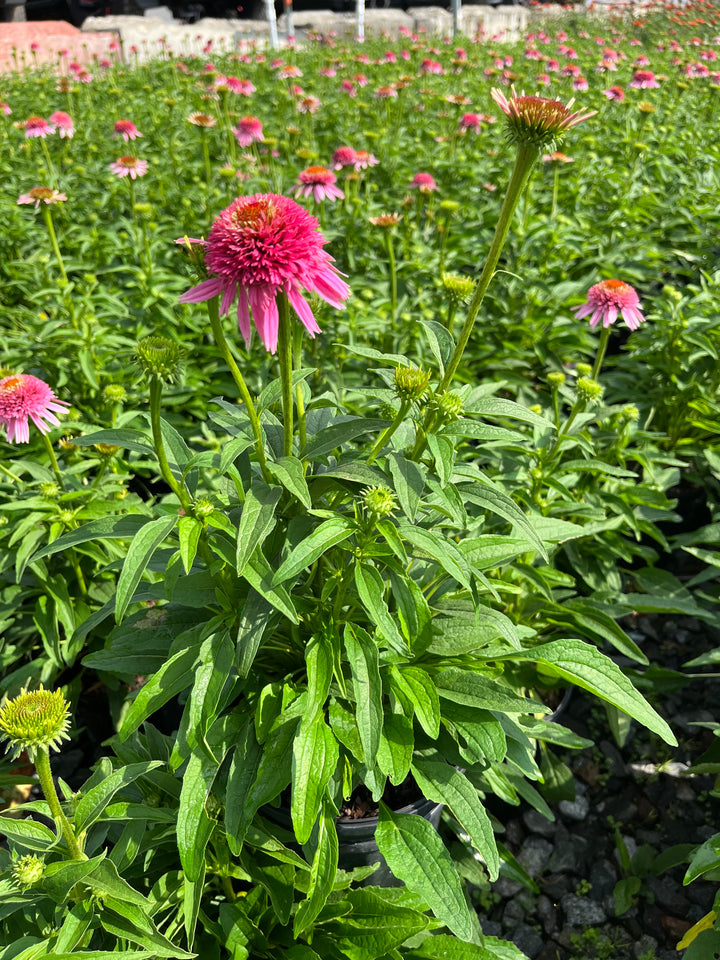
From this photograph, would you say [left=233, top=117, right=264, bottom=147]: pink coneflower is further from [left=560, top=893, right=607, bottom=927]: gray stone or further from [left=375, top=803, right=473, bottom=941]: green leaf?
[left=560, top=893, right=607, bottom=927]: gray stone

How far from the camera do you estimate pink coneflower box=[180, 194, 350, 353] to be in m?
1.14

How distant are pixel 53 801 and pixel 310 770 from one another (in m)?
0.40

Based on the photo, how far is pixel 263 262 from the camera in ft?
3.71

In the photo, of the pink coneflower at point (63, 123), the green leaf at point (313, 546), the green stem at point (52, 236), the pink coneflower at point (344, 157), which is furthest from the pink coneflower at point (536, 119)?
the pink coneflower at point (63, 123)

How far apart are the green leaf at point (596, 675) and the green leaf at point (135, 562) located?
72cm

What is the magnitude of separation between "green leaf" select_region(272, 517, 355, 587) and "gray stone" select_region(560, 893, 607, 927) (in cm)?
132

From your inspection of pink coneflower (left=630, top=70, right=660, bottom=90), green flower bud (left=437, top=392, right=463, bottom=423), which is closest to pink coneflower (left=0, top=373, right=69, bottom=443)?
green flower bud (left=437, top=392, right=463, bottom=423)

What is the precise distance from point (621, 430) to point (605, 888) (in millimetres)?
1292

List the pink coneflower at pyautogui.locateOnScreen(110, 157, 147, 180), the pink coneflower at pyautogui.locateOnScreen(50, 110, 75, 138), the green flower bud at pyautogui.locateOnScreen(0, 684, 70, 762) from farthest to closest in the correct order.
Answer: the pink coneflower at pyautogui.locateOnScreen(50, 110, 75, 138), the pink coneflower at pyautogui.locateOnScreen(110, 157, 147, 180), the green flower bud at pyautogui.locateOnScreen(0, 684, 70, 762)

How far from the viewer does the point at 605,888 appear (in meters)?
1.90

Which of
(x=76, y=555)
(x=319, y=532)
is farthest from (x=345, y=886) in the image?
(x=76, y=555)

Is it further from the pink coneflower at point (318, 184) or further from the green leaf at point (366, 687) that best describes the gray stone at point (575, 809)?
the pink coneflower at point (318, 184)

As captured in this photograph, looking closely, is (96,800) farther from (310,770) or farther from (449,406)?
(449,406)

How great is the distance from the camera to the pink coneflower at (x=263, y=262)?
44.7 inches
